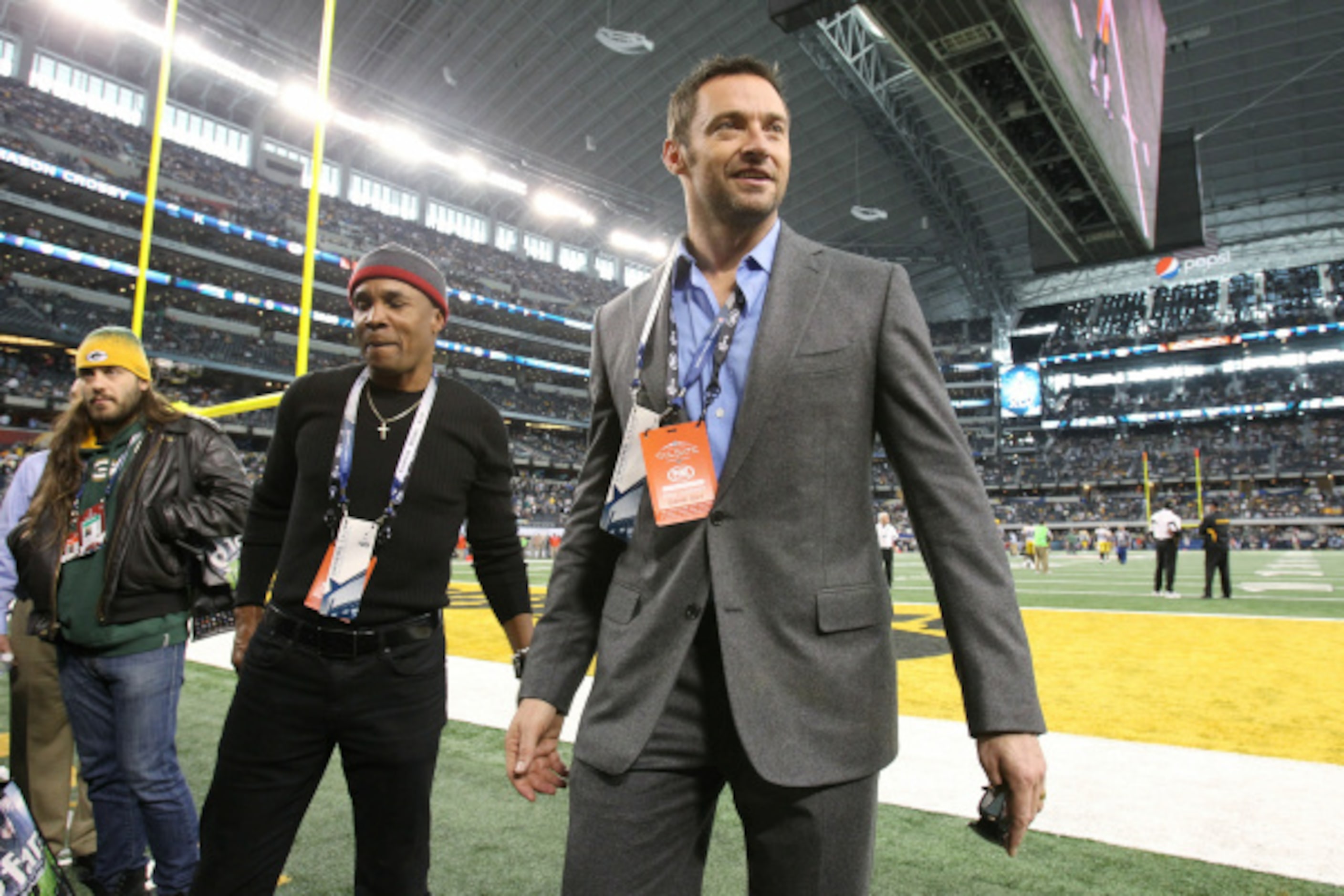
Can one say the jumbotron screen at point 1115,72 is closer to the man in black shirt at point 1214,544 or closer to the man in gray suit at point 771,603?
the man in black shirt at point 1214,544

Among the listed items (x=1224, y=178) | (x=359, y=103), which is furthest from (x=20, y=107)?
(x=1224, y=178)

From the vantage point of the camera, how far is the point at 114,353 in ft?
8.93

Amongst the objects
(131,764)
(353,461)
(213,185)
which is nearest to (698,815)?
(353,461)

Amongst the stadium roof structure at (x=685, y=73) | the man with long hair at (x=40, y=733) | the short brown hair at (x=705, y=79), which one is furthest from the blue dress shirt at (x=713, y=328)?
the stadium roof structure at (x=685, y=73)

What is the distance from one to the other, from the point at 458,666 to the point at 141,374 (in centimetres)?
420

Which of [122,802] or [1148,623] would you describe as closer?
[122,802]

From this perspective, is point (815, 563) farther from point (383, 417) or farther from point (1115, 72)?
point (1115, 72)

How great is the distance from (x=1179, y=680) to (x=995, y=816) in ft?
19.2

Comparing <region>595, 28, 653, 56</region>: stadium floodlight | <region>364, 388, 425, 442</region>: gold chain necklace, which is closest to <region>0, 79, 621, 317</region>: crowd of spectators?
Result: <region>595, 28, 653, 56</region>: stadium floodlight

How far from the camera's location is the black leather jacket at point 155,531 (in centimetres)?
257

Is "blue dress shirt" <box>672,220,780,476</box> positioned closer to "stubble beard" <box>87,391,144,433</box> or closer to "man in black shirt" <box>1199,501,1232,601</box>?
"stubble beard" <box>87,391,144,433</box>

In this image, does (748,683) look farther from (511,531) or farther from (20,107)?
(20,107)

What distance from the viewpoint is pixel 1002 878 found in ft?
8.51

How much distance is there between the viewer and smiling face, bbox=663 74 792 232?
1414 mm
